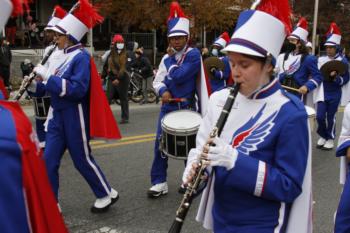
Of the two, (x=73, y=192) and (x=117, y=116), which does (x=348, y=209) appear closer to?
(x=73, y=192)

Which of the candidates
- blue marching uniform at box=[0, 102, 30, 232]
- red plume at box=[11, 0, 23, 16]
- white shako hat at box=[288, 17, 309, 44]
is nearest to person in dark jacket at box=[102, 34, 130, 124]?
white shako hat at box=[288, 17, 309, 44]

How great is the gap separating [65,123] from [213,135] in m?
2.59

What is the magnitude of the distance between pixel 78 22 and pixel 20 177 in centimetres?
335

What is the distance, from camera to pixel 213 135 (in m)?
2.20

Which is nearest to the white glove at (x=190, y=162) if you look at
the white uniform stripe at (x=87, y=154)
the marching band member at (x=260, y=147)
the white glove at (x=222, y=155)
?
the marching band member at (x=260, y=147)

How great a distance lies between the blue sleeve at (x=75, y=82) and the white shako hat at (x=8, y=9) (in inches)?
103

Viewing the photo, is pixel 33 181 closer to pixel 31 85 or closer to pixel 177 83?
pixel 31 85

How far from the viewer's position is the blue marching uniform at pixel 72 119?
442cm

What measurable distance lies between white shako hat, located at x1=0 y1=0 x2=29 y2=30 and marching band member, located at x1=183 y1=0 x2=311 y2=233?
3.20 ft

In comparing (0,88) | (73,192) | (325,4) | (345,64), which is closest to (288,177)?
(0,88)

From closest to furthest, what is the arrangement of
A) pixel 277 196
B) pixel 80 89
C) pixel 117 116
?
pixel 277 196 < pixel 80 89 < pixel 117 116

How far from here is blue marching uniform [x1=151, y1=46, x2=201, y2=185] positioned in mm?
5086

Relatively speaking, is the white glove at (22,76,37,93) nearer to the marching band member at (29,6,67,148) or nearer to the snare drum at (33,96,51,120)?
the marching band member at (29,6,67,148)

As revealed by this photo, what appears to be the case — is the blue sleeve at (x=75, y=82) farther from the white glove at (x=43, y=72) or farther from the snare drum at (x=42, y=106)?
the snare drum at (x=42, y=106)
